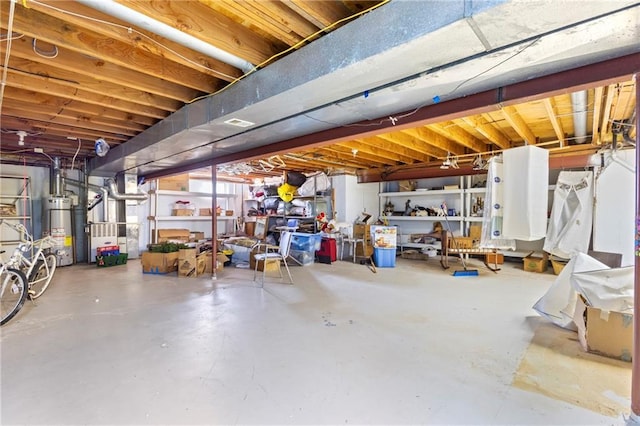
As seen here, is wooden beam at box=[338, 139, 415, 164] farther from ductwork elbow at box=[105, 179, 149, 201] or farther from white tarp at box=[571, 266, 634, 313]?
ductwork elbow at box=[105, 179, 149, 201]

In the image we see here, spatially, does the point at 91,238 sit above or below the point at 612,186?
below

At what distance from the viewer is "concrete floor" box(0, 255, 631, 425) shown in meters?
1.71

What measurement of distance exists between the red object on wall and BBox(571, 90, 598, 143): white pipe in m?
4.54

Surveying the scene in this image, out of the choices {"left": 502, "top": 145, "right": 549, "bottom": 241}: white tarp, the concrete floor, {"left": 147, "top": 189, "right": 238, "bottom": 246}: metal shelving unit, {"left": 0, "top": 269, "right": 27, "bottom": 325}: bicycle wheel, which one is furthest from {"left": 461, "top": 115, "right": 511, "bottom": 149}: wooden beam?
{"left": 147, "top": 189, "right": 238, "bottom": 246}: metal shelving unit

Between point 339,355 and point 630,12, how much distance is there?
8.49 feet

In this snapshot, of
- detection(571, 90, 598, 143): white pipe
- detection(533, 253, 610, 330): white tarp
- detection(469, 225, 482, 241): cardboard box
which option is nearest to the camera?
detection(533, 253, 610, 330): white tarp

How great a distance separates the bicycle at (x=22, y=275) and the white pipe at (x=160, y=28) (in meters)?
2.97

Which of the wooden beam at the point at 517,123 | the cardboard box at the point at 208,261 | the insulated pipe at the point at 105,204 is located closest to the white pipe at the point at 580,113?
the wooden beam at the point at 517,123

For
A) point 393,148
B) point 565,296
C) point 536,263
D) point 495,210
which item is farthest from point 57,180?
point 536,263

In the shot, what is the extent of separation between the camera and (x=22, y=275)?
321 cm

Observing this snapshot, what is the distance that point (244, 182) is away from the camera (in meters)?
10.4

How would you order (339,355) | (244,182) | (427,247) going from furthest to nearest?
(244,182)
(427,247)
(339,355)

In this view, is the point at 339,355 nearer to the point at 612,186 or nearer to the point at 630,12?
the point at 630,12

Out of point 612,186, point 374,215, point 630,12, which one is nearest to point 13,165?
point 374,215
